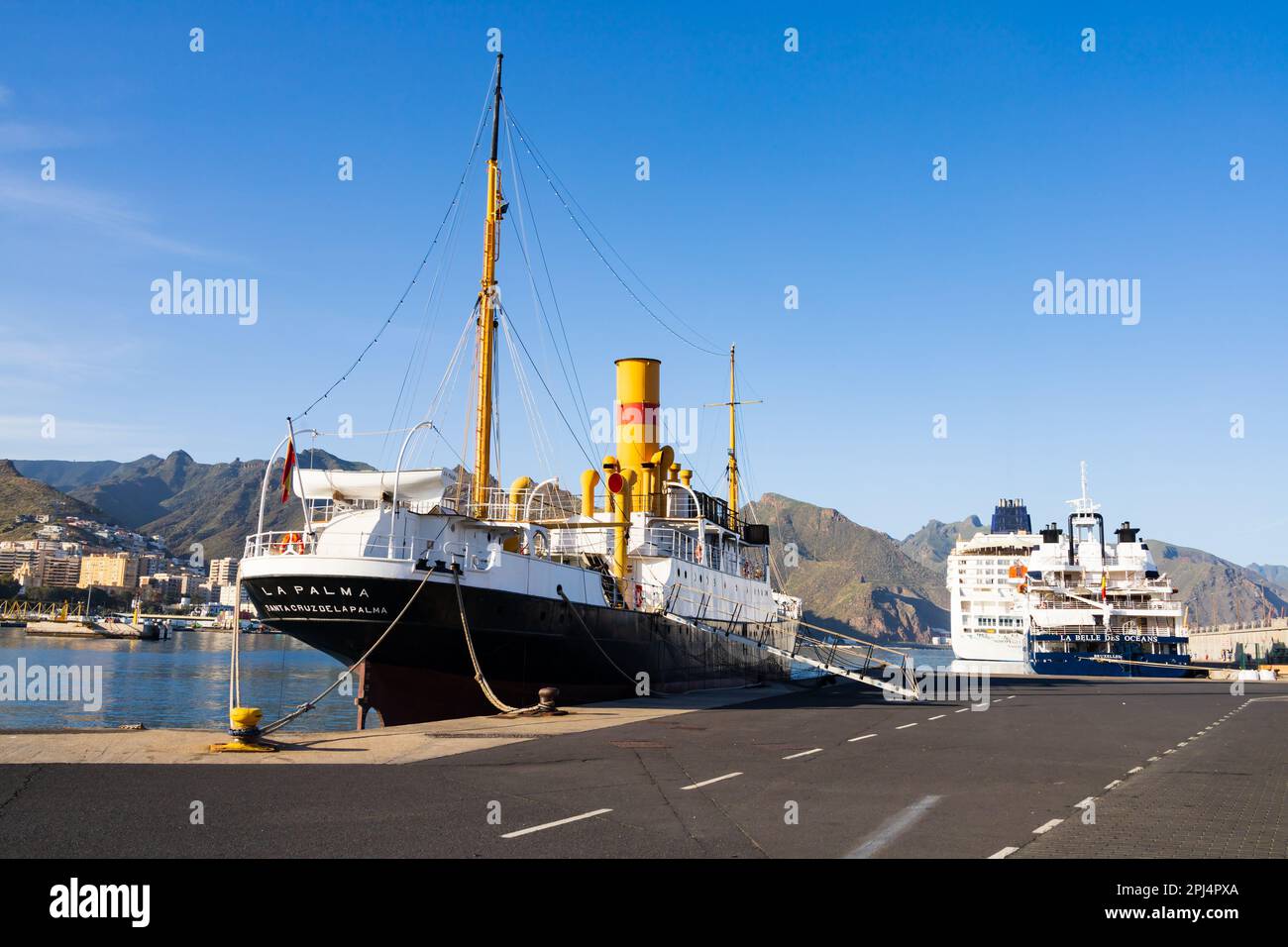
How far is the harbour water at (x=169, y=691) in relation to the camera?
1505 inches

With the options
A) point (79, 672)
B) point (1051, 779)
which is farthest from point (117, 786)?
point (79, 672)

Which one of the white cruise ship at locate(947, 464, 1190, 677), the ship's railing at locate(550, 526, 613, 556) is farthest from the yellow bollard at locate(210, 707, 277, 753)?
the white cruise ship at locate(947, 464, 1190, 677)

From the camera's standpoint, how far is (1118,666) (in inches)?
2975

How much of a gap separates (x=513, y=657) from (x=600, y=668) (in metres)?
4.45

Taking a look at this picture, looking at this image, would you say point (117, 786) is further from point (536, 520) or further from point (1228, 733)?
point (1228, 733)

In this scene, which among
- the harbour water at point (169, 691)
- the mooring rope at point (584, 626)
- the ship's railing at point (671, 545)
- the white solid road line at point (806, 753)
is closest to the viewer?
the white solid road line at point (806, 753)

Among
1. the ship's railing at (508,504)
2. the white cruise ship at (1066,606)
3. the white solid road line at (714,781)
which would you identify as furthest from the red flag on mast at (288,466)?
the white cruise ship at (1066,606)

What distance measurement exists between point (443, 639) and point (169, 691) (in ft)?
119

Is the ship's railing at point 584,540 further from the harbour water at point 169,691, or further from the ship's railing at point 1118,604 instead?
the ship's railing at point 1118,604

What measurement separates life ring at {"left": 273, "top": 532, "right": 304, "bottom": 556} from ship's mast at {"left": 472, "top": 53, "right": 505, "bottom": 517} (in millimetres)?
5458

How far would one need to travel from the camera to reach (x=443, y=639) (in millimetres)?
24625

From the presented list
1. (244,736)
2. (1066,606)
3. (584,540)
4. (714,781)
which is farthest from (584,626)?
(1066,606)

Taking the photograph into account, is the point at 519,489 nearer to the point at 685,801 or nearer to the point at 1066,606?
the point at 685,801

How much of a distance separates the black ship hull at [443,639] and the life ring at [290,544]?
3.63ft
